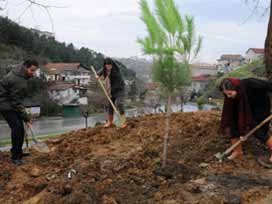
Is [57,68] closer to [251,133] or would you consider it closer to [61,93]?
[61,93]

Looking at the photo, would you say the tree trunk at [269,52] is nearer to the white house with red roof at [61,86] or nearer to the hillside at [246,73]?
the hillside at [246,73]

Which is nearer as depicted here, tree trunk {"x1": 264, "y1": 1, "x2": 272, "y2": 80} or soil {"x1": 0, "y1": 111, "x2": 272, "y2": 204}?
soil {"x1": 0, "y1": 111, "x2": 272, "y2": 204}

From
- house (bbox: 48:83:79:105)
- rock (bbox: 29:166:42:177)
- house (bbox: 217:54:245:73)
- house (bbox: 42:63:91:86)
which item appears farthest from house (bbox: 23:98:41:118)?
rock (bbox: 29:166:42:177)

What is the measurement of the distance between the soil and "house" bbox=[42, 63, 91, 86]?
32.5 m

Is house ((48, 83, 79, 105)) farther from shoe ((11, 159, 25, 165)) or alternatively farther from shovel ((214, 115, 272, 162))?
shovel ((214, 115, 272, 162))

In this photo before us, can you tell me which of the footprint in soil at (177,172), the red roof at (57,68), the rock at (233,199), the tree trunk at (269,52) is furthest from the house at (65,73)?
the rock at (233,199)

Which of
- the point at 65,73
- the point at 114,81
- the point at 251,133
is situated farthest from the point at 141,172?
the point at 65,73

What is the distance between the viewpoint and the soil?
3238 mm

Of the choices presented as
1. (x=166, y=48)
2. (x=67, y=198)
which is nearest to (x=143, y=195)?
(x=67, y=198)

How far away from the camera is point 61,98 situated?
38.8 meters

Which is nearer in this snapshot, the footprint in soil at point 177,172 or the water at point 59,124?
the footprint in soil at point 177,172

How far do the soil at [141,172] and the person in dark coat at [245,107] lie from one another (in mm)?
308

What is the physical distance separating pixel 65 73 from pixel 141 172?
41393 mm

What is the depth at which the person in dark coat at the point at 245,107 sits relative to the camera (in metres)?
3.71
